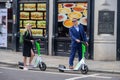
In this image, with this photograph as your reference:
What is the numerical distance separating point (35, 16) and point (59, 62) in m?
4.23

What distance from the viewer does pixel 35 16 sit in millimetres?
22656

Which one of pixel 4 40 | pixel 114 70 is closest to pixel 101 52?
pixel 114 70

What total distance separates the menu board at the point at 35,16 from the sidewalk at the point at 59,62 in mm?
1533

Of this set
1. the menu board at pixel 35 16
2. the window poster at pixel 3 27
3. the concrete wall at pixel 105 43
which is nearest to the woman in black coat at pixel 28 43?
the concrete wall at pixel 105 43

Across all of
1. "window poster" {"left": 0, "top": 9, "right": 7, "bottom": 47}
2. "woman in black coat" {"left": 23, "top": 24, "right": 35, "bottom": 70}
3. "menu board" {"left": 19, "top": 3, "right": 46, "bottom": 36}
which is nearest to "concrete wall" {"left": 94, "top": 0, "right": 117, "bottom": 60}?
"menu board" {"left": 19, "top": 3, "right": 46, "bottom": 36}

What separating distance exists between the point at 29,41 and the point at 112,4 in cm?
539

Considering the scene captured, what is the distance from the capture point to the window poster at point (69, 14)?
2111 centimetres

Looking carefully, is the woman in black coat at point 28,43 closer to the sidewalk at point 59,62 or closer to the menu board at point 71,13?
the sidewalk at point 59,62

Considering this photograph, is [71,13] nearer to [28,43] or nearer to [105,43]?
[105,43]

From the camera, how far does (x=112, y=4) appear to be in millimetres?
20172

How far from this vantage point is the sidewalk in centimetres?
1727

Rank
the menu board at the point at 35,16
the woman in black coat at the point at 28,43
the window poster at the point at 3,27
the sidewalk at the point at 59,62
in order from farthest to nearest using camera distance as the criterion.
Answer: the window poster at the point at 3,27 → the menu board at the point at 35,16 → the sidewalk at the point at 59,62 → the woman in black coat at the point at 28,43

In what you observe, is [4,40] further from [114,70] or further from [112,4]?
[114,70]

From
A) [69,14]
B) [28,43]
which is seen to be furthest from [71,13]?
[28,43]
